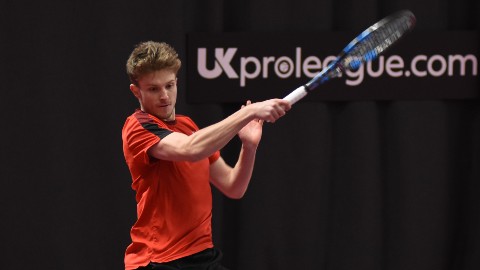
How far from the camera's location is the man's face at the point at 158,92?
2455mm

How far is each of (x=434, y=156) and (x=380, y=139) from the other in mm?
316

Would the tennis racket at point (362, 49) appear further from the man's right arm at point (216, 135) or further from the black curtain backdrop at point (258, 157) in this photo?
the black curtain backdrop at point (258, 157)

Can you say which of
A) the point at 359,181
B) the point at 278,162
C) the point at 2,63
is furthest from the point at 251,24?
the point at 2,63

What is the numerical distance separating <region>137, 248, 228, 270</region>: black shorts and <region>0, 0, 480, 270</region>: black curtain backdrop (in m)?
1.46

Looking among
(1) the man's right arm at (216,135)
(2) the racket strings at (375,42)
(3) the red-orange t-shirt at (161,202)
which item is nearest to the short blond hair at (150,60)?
(3) the red-orange t-shirt at (161,202)

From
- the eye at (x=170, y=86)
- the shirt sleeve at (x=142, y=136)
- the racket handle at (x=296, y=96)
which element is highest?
the eye at (x=170, y=86)

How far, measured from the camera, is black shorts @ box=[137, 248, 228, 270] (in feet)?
7.93

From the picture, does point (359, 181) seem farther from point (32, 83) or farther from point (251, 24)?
point (32, 83)

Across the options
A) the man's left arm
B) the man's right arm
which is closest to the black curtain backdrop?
the man's left arm

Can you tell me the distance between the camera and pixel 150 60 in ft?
8.01

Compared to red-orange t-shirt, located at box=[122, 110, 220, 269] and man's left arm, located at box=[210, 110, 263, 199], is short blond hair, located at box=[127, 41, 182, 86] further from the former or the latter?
man's left arm, located at box=[210, 110, 263, 199]

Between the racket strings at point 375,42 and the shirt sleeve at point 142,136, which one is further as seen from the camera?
the racket strings at point 375,42

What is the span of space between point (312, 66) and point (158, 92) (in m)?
1.64

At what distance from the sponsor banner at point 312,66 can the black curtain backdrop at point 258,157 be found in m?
0.07
